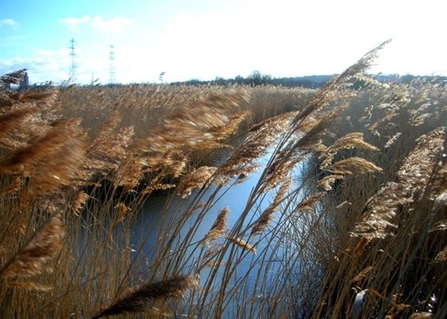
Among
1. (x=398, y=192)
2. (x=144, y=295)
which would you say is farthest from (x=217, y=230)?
(x=144, y=295)

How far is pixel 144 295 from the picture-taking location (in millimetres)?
1121

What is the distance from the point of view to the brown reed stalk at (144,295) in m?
1.11

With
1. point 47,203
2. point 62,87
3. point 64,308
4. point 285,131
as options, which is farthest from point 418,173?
point 62,87

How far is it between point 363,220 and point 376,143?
4535 mm

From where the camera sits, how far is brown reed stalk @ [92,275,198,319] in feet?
3.65

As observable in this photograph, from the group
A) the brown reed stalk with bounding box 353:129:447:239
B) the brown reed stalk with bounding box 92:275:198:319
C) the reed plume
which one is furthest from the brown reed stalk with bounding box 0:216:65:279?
the reed plume

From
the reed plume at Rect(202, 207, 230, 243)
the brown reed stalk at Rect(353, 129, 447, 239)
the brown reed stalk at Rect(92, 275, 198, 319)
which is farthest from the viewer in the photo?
the reed plume at Rect(202, 207, 230, 243)

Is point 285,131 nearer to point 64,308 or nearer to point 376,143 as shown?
point 64,308

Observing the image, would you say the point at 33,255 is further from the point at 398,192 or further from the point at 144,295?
the point at 398,192

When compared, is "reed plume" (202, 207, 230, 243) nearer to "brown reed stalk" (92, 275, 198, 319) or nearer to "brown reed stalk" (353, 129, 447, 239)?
"brown reed stalk" (353, 129, 447, 239)

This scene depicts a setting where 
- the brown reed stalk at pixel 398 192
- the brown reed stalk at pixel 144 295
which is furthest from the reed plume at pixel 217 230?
the brown reed stalk at pixel 144 295

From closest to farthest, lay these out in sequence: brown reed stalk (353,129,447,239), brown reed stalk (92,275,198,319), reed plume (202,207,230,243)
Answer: brown reed stalk (92,275,198,319) < brown reed stalk (353,129,447,239) < reed plume (202,207,230,243)

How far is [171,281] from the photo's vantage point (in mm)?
1154

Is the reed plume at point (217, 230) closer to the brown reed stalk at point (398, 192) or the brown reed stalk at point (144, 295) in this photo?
the brown reed stalk at point (398, 192)
